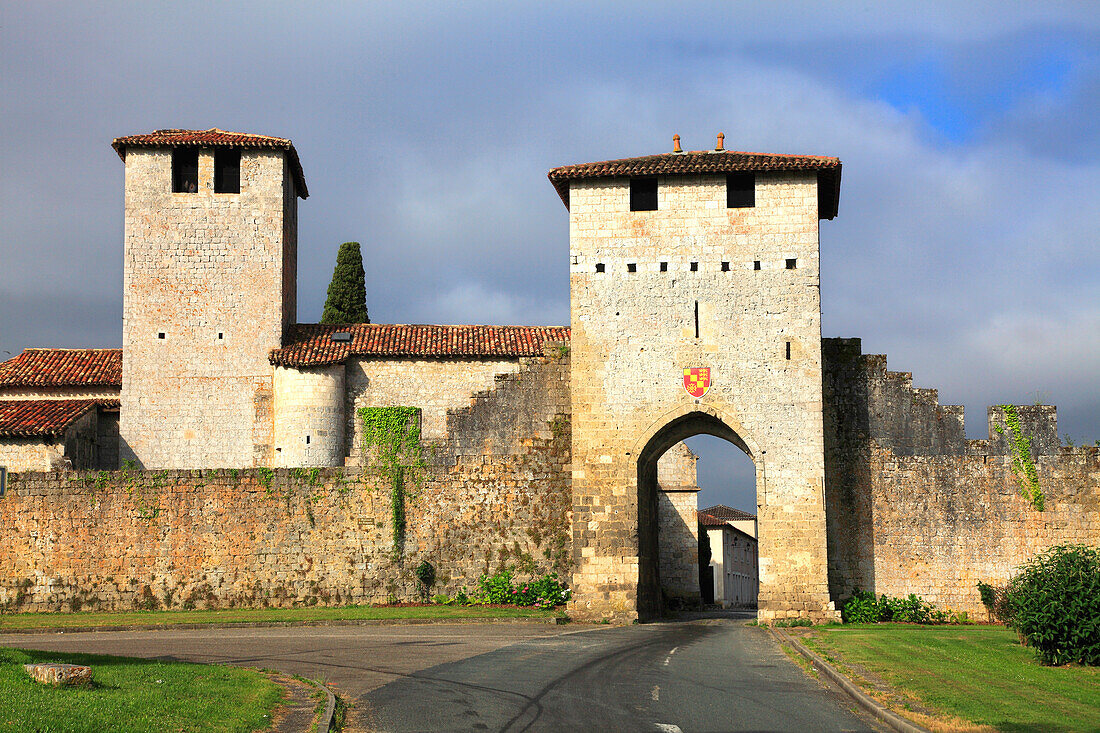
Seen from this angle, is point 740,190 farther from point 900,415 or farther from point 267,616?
point 267,616

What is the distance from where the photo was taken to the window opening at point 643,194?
2988 cm

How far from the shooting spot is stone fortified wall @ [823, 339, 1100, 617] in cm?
2836

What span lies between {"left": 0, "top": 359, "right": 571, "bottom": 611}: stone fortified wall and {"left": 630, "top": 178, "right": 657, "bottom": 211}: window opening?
22.8 feet

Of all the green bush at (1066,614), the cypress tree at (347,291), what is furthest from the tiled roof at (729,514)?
the green bush at (1066,614)

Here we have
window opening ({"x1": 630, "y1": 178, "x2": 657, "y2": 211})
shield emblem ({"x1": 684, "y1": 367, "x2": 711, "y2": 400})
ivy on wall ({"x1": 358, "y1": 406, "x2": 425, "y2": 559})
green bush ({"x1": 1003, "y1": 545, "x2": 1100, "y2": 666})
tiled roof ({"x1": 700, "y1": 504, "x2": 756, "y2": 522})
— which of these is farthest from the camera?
tiled roof ({"x1": 700, "y1": 504, "x2": 756, "y2": 522})

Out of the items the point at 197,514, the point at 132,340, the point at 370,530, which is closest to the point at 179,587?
the point at 197,514

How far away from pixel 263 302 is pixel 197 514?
30.4 feet

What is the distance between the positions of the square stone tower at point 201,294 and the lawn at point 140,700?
2164 centimetres

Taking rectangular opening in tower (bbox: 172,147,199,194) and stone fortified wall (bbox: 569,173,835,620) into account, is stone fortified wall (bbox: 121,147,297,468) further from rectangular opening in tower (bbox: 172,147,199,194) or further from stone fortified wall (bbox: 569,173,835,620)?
stone fortified wall (bbox: 569,173,835,620)

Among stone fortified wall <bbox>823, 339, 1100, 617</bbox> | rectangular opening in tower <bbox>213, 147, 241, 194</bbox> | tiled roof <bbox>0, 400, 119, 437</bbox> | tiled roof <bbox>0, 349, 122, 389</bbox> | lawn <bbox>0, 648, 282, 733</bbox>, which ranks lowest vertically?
lawn <bbox>0, 648, 282, 733</bbox>

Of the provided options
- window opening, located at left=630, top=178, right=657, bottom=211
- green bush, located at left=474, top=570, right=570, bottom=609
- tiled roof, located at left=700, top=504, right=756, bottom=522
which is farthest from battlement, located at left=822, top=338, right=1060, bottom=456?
tiled roof, located at left=700, top=504, right=756, bottom=522

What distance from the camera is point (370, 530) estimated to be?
1219 inches

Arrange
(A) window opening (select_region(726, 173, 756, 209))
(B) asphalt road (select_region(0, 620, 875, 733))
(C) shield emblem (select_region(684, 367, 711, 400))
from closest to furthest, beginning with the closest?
(B) asphalt road (select_region(0, 620, 875, 733)), (C) shield emblem (select_region(684, 367, 711, 400)), (A) window opening (select_region(726, 173, 756, 209))

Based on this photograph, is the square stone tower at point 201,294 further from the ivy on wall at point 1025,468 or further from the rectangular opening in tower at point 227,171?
the ivy on wall at point 1025,468
